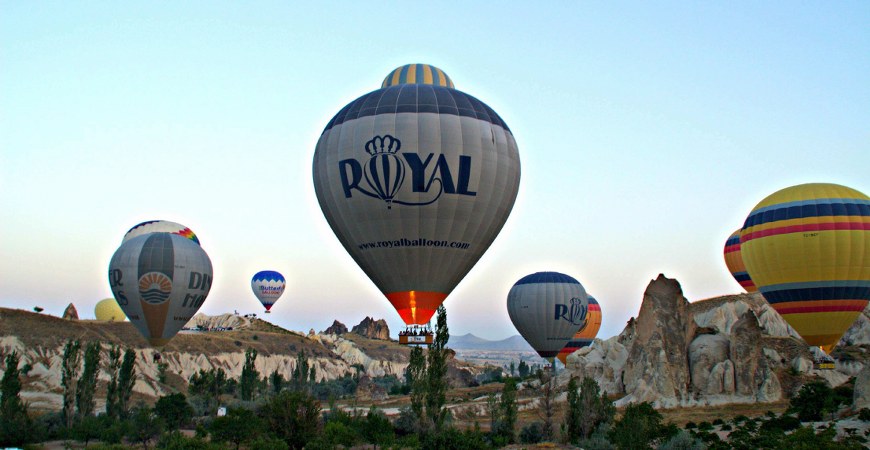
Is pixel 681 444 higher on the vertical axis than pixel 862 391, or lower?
lower

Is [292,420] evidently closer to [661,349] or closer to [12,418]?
[12,418]

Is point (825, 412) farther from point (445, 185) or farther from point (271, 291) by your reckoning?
point (271, 291)

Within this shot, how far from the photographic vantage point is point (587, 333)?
3733 inches

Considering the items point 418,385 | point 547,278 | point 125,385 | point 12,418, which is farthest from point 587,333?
point 12,418

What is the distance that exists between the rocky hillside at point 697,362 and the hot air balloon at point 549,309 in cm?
696

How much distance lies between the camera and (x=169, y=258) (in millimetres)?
68625

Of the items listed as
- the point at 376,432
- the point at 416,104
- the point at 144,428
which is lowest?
the point at 144,428

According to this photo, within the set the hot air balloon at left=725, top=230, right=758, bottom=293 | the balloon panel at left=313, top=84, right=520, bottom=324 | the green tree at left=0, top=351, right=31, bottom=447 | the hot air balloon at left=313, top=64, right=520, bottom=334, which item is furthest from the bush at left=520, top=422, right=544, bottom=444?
the hot air balloon at left=725, top=230, right=758, bottom=293

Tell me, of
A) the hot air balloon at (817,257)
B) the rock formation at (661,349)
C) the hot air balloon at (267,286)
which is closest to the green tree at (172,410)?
the rock formation at (661,349)

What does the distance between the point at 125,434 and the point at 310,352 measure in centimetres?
9086

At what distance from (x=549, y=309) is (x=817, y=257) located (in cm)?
3397

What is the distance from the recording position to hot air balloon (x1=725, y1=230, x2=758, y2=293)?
85938 millimetres

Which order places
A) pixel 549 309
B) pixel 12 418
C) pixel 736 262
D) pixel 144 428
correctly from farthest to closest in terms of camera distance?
pixel 736 262 → pixel 549 309 → pixel 12 418 → pixel 144 428

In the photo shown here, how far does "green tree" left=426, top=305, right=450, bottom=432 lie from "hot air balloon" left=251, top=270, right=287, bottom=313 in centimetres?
9150
